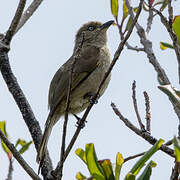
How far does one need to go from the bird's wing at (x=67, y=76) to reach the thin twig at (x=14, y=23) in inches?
39.7

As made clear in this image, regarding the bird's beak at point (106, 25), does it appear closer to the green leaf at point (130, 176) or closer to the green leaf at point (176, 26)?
the green leaf at point (176, 26)

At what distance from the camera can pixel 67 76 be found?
5004mm

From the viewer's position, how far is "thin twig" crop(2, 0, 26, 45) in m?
3.84

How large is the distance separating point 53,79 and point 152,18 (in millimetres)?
1958

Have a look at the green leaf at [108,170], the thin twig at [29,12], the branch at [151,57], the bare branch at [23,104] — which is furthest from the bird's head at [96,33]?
the green leaf at [108,170]

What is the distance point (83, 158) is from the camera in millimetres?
2805

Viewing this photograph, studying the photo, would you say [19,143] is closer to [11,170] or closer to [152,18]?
[11,170]

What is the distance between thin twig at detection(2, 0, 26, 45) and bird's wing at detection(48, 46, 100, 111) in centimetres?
101

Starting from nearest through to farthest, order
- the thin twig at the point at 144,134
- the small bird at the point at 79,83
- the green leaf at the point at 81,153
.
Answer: the thin twig at the point at 144,134 < the green leaf at the point at 81,153 < the small bird at the point at 79,83

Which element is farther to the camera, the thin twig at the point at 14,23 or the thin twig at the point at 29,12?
the thin twig at the point at 29,12

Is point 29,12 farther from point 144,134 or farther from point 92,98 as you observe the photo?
point 144,134

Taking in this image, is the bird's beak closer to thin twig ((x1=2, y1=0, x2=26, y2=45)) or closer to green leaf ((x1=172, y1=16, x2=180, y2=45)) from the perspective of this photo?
thin twig ((x1=2, y1=0, x2=26, y2=45))

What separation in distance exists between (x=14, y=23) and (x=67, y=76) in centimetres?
122

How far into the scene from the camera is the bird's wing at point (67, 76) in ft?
15.8
